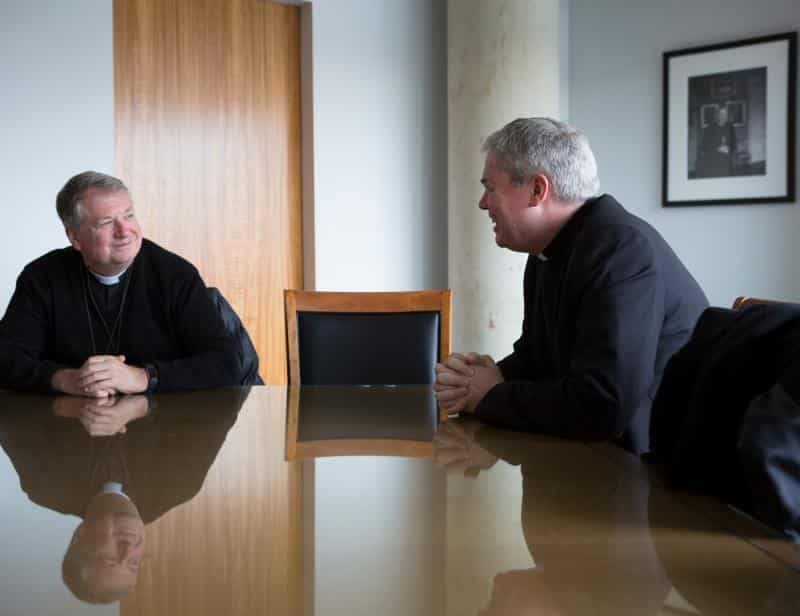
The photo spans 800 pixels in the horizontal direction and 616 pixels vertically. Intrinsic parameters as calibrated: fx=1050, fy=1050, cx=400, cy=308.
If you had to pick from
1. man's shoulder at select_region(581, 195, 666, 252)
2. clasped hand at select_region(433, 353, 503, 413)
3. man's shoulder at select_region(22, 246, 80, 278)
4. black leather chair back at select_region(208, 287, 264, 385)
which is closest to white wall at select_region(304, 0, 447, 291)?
black leather chair back at select_region(208, 287, 264, 385)

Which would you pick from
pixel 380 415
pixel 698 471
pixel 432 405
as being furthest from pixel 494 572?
pixel 432 405

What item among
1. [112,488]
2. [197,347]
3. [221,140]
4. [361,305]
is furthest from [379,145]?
[112,488]

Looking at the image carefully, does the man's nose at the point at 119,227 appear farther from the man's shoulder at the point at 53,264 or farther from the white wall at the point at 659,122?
the white wall at the point at 659,122

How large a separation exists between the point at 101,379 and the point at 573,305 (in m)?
1.01

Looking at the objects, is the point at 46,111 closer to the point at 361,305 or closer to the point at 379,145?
the point at 379,145

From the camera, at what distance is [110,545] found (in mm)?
1103

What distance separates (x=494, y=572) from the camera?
1.01 meters

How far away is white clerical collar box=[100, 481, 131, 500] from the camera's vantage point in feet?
4.42

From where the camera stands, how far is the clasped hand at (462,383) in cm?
196

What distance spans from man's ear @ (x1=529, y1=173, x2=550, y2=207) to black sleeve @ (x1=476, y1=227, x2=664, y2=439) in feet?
0.77

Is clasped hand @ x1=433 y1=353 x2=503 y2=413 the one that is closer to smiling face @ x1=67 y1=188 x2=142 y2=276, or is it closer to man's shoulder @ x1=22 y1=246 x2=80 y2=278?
smiling face @ x1=67 y1=188 x2=142 y2=276

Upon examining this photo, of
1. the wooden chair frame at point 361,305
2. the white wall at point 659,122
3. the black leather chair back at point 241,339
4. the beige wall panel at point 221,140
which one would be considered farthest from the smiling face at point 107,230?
the white wall at point 659,122

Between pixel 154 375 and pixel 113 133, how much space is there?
235cm

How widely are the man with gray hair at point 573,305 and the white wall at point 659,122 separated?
113 inches
